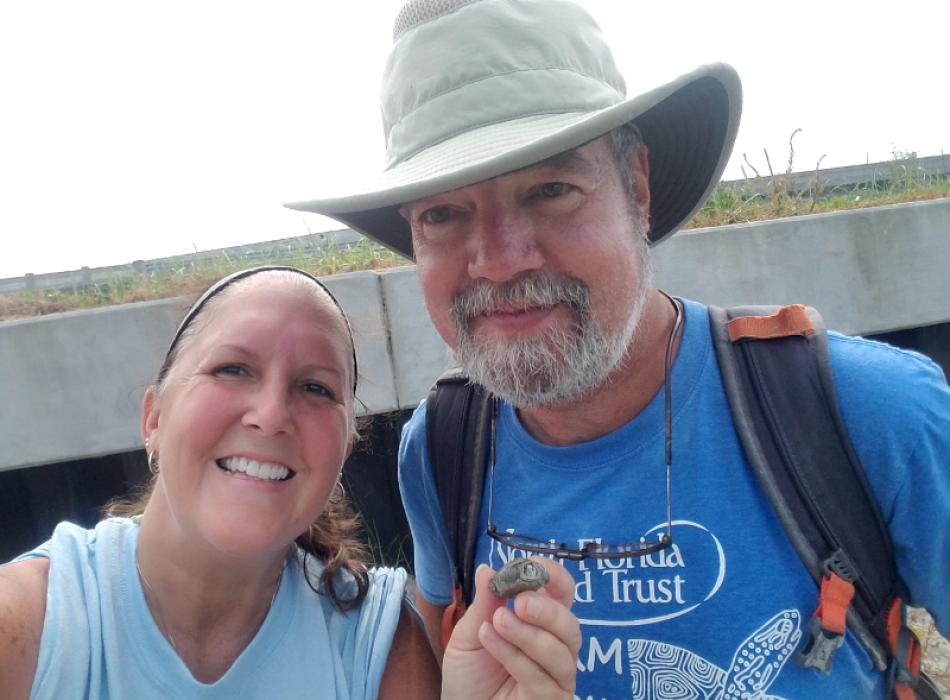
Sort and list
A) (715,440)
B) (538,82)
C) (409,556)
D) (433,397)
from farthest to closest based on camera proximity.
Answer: (409,556), (433,397), (715,440), (538,82)

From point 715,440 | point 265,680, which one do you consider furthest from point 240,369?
point 715,440

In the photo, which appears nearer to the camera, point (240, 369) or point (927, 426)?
point (927, 426)

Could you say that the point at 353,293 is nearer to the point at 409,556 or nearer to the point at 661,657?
the point at 409,556

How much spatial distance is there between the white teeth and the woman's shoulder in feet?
1.72

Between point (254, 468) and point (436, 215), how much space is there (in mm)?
842

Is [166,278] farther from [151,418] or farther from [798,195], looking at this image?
[798,195]

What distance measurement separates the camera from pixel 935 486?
1.59m

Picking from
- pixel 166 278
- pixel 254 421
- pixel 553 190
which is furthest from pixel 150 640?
pixel 166 278

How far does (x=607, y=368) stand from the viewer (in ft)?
6.14

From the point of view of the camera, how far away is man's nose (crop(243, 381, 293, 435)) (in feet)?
5.99

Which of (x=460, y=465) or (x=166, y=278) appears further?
(x=166, y=278)

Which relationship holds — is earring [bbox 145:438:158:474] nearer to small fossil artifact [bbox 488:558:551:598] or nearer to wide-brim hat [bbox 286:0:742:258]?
wide-brim hat [bbox 286:0:742:258]

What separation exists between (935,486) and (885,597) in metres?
0.31

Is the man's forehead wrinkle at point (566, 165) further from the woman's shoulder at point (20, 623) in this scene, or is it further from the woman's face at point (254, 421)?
the woman's shoulder at point (20, 623)
